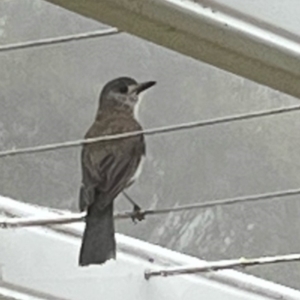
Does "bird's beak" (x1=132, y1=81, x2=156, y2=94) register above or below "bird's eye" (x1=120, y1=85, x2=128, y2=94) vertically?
below

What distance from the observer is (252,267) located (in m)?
2.32

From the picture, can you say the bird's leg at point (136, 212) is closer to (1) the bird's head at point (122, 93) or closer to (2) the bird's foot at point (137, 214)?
(2) the bird's foot at point (137, 214)

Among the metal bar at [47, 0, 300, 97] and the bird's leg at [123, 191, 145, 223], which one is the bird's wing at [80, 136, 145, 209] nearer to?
the bird's leg at [123, 191, 145, 223]

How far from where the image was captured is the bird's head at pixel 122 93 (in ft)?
7.44

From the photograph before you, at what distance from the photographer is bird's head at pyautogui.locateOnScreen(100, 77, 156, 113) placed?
2.27 metres

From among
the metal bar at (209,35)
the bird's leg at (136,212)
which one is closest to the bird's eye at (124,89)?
the bird's leg at (136,212)

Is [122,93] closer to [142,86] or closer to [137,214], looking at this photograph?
[142,86]

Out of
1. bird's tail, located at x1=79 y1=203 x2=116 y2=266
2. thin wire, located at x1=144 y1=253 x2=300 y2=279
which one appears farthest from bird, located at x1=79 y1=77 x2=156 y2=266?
thin wire, located at x1=144 y1=253 x2=300 y2=279

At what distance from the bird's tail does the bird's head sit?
0.26 m

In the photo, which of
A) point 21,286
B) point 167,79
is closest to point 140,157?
point 167,79

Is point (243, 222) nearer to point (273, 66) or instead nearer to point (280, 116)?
point (280, 116)

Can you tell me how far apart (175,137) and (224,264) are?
0.83 feet

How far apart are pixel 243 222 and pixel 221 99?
26cm

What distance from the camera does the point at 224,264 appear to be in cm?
215
